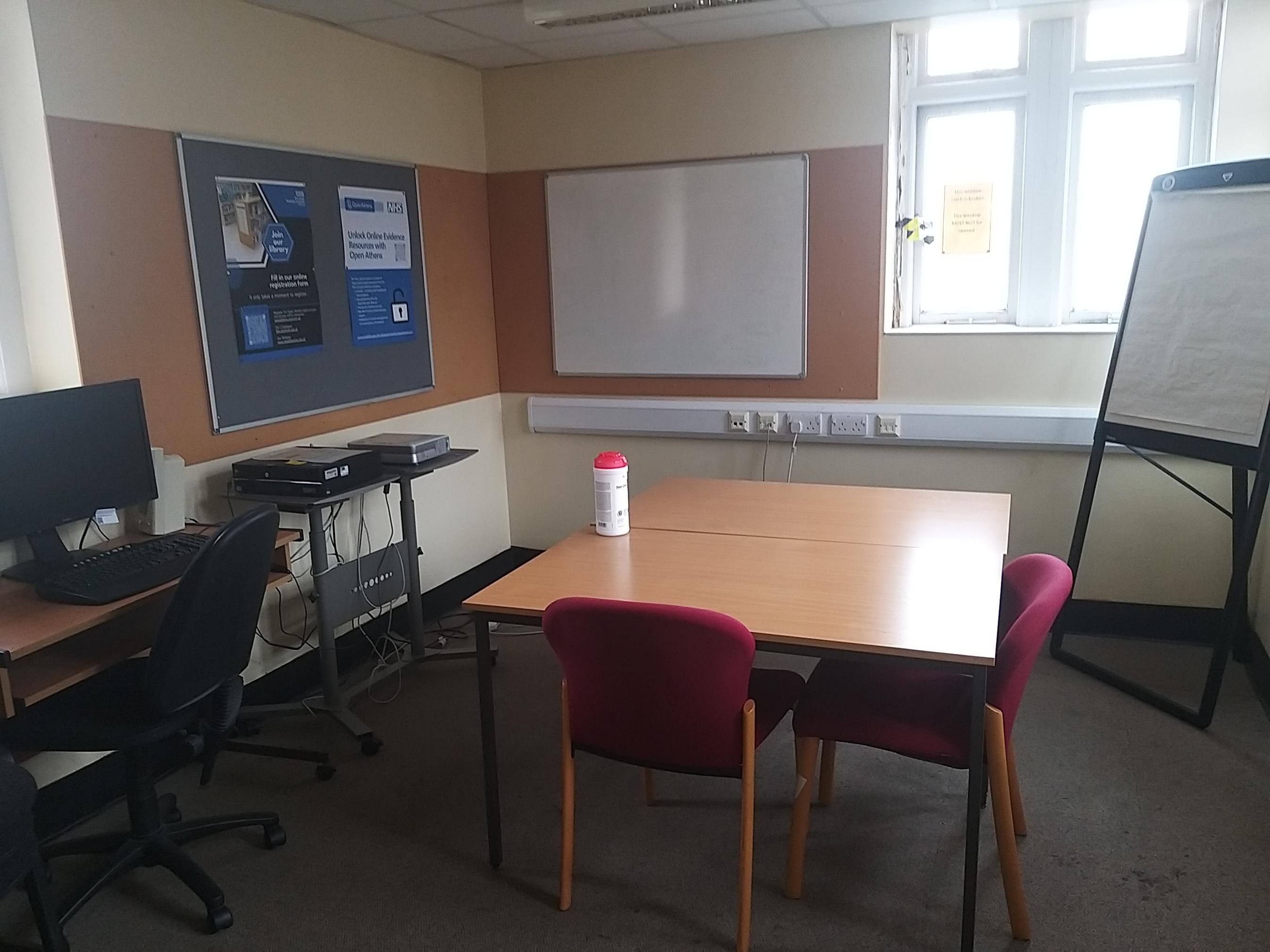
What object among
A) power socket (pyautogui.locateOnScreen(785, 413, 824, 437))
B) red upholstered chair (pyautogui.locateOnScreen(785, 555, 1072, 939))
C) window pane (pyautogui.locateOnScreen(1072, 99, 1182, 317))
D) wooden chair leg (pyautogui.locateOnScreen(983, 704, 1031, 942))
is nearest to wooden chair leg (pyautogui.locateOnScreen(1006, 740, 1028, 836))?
red upholstered chair (pyautogui.locateOnScreen(785, 555, 1072, 939))

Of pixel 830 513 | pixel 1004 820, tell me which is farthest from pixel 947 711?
pixel 830 513

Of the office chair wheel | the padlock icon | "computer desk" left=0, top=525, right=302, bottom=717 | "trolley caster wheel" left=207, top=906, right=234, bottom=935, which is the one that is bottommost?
"trolley caster wheel" left=207, top=906, right=234, bottom=935

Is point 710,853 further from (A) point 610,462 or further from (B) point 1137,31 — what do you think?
(B) point 1137,31

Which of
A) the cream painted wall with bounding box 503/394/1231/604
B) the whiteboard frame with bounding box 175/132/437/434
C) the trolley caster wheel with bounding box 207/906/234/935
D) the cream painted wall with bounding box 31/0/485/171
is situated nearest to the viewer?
the trolley caster wheel with bounding box 207/906/234/935

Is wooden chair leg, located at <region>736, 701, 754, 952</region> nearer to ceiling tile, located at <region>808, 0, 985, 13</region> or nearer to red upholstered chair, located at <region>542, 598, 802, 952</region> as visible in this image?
red upholstered chair, located at <region>542, 598, 802, 952</region>

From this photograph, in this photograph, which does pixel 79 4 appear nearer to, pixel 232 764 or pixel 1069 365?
pixel 232 764

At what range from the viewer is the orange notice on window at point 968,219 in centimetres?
389

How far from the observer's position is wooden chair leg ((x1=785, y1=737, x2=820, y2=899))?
2211 mm

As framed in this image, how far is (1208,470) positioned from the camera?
3615 millimetres

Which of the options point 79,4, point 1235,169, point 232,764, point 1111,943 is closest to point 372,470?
point 232,764

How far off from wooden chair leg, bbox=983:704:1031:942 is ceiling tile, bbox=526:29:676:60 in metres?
2.91

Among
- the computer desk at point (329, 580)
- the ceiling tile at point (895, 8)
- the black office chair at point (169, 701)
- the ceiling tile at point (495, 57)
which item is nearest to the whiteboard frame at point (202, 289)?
the computer desk at point (329, 580)

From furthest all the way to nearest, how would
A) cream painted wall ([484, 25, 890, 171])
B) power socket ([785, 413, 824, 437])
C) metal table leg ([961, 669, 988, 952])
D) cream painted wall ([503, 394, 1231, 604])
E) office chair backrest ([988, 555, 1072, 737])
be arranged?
power socket ([785, 413, 824, 437]) < cream painted wall ([484, 25, 890, 171]) < cream painted wall ([503, 394, 1231, 604]) < office chair backrest ([988, 555, 1072, 737]) < metal table leg ([961, 669, 988, 952])

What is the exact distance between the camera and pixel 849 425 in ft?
13.2
